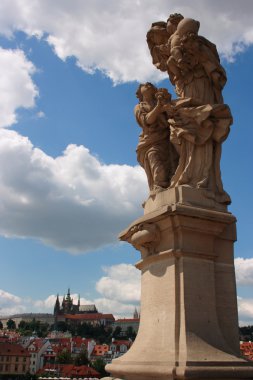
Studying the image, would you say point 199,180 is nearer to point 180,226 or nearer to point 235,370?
point 180,226

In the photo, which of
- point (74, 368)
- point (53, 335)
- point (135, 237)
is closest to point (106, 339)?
point (53, 335)

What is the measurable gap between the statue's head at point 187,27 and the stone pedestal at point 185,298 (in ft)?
10.3

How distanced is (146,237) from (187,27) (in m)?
4.06

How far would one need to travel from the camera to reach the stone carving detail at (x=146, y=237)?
7.48 meters

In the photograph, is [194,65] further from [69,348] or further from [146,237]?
[69,348]

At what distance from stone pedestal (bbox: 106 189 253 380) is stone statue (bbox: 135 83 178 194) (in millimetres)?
627

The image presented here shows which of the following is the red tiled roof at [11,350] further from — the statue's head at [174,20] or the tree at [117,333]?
the statue's head at [174,20]

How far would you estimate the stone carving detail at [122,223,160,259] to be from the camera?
7.48 m

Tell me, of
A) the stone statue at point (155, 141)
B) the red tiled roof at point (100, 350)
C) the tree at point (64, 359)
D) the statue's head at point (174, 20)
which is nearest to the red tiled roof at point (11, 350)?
the tree at point (64, 359)

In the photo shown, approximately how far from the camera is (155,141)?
336 inches

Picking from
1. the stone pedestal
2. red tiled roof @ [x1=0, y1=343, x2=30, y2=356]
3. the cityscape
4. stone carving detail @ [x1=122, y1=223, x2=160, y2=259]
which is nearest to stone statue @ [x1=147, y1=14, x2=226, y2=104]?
the stone pedestal

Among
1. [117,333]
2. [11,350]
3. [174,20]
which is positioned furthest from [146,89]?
[117,333]

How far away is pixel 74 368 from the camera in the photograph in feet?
241

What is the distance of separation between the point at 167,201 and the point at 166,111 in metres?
Answer: 1.75
